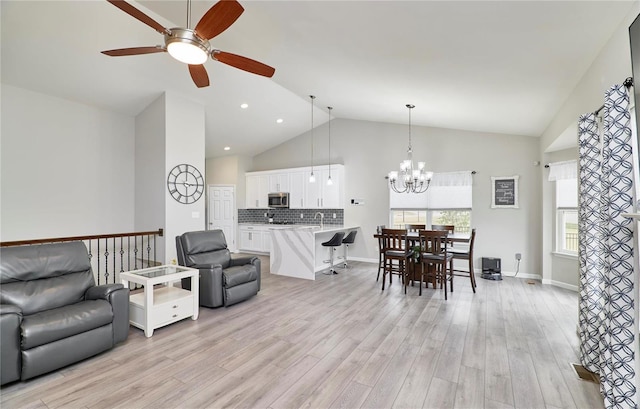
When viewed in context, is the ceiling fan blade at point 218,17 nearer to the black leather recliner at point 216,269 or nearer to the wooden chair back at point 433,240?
the black leather recliner at point 216,269

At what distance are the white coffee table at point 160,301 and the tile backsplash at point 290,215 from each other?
4295 millimetres

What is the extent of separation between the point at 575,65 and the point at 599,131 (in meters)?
0.74

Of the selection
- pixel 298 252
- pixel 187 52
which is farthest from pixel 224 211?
pixel 187 52

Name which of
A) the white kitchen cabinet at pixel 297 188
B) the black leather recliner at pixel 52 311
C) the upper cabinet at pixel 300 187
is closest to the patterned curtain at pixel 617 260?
the black leather recliner at pixel 52 311

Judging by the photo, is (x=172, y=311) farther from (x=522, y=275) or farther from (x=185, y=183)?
(x=522, y=275)

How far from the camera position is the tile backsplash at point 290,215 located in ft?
24.8

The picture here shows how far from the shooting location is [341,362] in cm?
262

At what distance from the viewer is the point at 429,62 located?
10.4 feet

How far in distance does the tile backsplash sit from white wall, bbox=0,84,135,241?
11.0 ft

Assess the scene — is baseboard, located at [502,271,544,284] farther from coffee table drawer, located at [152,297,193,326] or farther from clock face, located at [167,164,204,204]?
clock face, located at [167,164,204,204]

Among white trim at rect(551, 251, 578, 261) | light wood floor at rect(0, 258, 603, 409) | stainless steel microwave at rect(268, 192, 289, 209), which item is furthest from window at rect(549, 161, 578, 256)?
stainless steel microwave at rect(268, 192, 289, 209)

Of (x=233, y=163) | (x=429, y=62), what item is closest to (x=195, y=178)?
(x=233, y=163)

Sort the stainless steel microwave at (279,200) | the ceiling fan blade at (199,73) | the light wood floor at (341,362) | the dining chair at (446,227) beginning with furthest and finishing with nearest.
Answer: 1. the stainless steel microwave at (279,200)
2. the dining chair at (446,227)
3. the ceiling fan blade at (199,73)
4. the light wood floor at (341,362)

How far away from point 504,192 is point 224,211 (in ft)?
22.9
